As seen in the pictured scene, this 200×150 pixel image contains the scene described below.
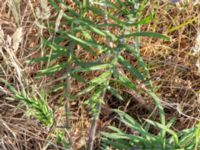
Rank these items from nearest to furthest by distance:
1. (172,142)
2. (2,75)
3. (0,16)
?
(172,142) < (2,75) < (0,16)

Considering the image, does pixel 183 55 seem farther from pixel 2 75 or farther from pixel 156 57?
pixel 2 75

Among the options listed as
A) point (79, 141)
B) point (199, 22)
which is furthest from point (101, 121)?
point (199, 22)

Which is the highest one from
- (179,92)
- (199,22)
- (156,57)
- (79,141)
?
(199,22)

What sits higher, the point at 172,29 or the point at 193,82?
the point at 172,29

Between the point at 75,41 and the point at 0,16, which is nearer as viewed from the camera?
the point at 75,41

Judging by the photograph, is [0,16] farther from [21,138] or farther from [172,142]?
[172,142]

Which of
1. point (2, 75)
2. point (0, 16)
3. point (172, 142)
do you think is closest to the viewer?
point (172, 142)
